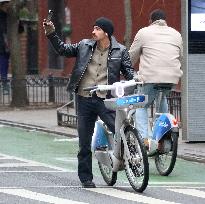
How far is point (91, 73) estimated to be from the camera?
37.2 ft

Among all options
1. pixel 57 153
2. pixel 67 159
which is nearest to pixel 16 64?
Result: pixel 57 153

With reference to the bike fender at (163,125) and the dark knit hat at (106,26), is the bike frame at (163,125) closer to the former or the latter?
the bike fender at (163,125)

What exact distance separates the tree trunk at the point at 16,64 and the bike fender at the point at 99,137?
11.5 meters

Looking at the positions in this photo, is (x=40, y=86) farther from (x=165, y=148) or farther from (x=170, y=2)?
(x=165, y=148)

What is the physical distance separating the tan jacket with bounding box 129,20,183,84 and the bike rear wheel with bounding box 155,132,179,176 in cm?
88

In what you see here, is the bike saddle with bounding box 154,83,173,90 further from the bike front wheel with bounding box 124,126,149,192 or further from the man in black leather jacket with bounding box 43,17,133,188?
the bike front wheel with bounding box 124,126,149,192

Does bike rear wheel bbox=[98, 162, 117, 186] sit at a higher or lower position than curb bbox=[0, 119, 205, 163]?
higher

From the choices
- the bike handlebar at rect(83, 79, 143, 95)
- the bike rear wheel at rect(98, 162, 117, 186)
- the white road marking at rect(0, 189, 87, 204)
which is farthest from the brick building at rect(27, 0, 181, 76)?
the white road marking at rect(0, 189, 87, 204)

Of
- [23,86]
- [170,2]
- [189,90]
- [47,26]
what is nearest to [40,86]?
[23,86]

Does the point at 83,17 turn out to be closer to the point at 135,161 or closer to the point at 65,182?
the point at 65,182

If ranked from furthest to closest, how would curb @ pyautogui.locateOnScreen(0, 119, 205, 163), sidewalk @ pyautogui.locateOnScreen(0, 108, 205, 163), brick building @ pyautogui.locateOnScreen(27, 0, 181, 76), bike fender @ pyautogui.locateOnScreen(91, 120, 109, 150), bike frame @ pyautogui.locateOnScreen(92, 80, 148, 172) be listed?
1. brick building @ pyautogui.locateOnScreen(27, 0, 181, 76)
2. sidewalk @ pyautogui.locateOnScreen(0, 108, 205, 163)
3. curb @ pyautogui.locateOnScreen(0, 119, 205, 163)
4. bike fender @ pyautogui.locateOnScreen(91, 120, 109, 150)
5. bike frame @ pyautogui.locateOnScreen(92, 80, 148, 172)

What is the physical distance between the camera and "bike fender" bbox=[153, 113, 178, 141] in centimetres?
1260

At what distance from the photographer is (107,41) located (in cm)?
1138

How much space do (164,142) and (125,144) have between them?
5.98 ft
